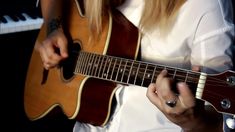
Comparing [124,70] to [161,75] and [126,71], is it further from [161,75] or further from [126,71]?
[161,75]

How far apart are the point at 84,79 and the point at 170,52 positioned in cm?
27

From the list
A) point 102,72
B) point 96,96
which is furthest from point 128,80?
point 96,96

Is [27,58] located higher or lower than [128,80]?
lower

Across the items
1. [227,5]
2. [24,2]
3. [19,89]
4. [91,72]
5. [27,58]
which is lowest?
[19,89]

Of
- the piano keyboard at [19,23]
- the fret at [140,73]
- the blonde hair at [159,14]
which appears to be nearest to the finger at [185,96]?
the fret at [140,73]

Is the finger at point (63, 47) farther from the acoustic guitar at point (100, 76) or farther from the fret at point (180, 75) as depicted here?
the fret at point (180, 75)

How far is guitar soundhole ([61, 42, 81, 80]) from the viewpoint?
118 cm

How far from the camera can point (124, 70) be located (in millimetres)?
938

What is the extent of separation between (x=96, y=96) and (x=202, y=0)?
1.35 ft

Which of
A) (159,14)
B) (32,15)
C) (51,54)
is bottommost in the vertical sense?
(32,15)

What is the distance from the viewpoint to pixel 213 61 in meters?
0.93

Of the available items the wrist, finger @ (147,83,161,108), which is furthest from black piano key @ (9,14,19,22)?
finger @ (147,83,161,108)

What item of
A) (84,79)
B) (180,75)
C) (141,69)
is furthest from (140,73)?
(84,79)

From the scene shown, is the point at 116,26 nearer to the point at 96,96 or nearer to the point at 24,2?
the point at 96,96
